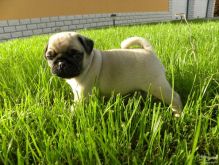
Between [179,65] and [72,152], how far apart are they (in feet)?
3.62

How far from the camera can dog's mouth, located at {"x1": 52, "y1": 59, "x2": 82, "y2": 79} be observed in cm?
156

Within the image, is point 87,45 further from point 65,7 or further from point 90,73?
point 65,7

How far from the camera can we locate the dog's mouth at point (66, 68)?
1563 millimetres

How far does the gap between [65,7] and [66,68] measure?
7.75 metres

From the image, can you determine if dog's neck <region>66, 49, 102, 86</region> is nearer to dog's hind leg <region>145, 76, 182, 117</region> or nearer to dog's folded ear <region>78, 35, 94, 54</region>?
dog's folded ear <region>78, 35, 94, 54</region>

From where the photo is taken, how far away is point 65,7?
29.3 feet

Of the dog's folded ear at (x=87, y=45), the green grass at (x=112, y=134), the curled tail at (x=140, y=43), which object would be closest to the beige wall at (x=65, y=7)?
the curled tail at (x=140, y=43)

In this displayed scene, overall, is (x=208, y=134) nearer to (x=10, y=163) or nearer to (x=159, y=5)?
(x=10, y=163)

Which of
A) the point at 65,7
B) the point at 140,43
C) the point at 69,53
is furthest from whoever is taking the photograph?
the point at 65,7

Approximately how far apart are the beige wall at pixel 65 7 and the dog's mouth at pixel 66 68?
19.6 ft

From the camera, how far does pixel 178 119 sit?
1.23 metres

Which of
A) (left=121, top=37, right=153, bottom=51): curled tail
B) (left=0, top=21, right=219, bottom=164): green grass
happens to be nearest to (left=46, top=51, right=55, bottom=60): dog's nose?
(left=0, top=21, right=219, bottom=164): green grass

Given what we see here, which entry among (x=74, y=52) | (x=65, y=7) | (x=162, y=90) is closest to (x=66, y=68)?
(x=74, y=52)

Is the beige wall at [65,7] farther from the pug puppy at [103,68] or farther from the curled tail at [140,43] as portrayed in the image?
the pug puppy at [103,68]
